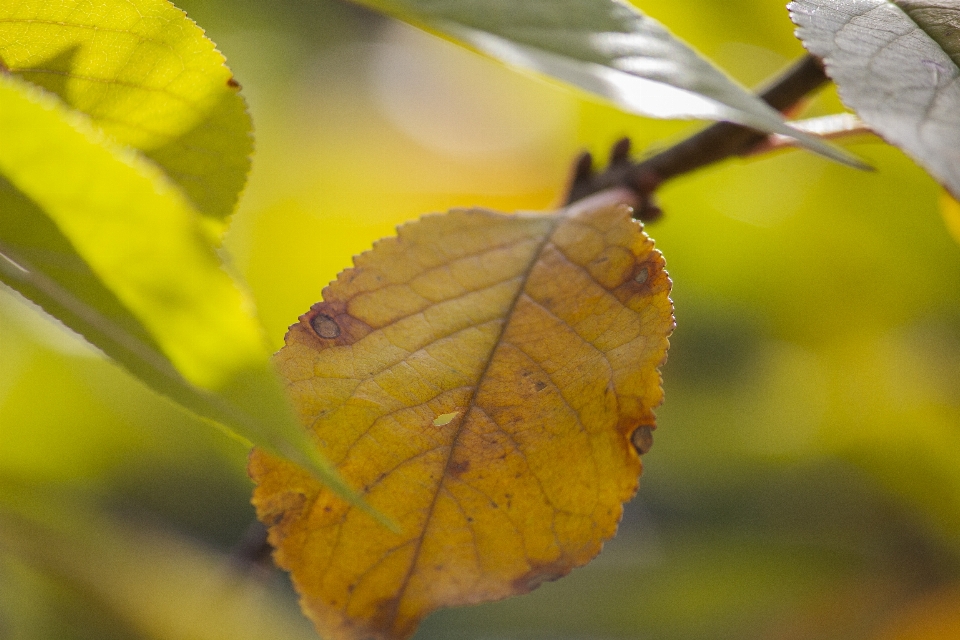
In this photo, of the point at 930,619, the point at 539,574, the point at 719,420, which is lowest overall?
the point at 930,619

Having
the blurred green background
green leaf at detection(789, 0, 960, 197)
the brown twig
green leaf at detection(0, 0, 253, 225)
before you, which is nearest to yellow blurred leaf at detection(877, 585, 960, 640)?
the blurred green background

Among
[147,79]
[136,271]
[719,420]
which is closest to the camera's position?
[136,271]

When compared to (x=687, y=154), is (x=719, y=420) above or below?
below

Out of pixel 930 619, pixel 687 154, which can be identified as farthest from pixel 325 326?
pixel 930 619

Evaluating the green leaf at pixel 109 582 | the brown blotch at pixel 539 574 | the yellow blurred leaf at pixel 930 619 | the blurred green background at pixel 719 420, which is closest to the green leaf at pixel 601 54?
the brown blotch at pixel 539 574

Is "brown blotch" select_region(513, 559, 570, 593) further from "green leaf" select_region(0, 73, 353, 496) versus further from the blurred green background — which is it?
the blurred green background

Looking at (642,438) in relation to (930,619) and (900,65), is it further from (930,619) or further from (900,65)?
(930,619)

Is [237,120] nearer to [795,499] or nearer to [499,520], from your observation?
[499,520]
